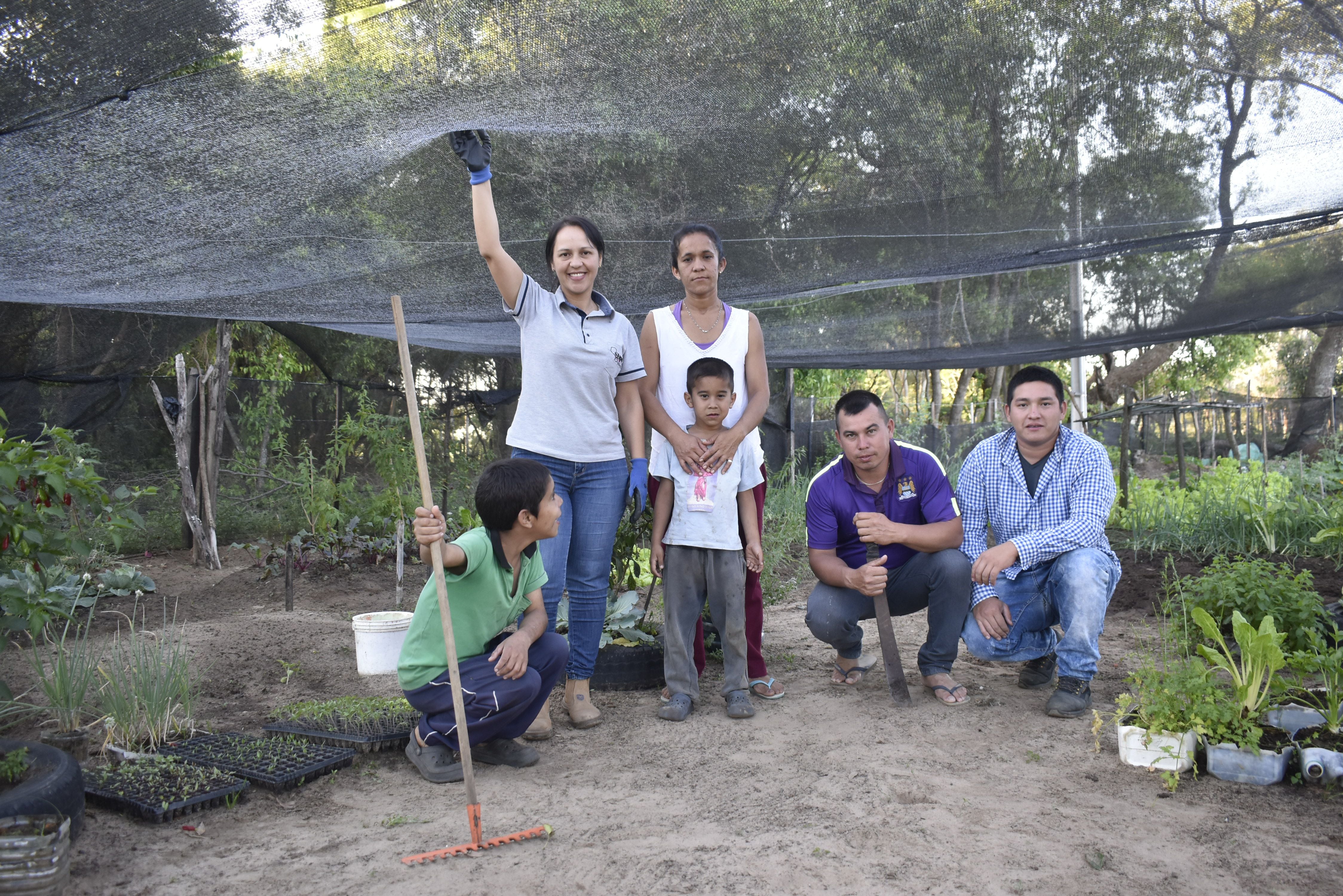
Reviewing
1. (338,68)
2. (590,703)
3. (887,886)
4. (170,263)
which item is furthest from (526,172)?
(887,886)

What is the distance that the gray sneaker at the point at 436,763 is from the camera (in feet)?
8.41

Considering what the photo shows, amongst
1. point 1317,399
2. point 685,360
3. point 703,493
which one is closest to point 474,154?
point 685,360

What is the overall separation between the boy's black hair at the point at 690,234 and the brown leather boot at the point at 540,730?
5.17 ft

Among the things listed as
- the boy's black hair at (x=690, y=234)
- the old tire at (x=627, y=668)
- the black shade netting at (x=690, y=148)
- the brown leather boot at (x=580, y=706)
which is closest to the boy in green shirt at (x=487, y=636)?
the brown leather boot at (x=580, y=706)

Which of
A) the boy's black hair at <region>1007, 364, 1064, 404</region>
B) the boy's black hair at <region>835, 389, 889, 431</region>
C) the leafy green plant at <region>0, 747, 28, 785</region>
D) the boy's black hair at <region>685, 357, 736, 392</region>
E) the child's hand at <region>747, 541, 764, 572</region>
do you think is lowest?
the leafy green plant at <region>0, 747, 28, 785</region>

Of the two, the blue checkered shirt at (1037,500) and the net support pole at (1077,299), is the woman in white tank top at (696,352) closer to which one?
the blue checkered shirt at (1037,500)

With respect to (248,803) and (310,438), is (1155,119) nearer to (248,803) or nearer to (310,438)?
(248,803)

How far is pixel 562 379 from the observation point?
9.75 ft

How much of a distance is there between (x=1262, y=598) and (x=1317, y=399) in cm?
777

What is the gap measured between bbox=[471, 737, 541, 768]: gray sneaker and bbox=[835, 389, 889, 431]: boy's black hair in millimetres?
1485

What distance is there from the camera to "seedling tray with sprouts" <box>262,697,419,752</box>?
2.78 m

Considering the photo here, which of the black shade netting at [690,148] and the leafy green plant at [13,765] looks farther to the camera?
the black shade netting at [690,148]

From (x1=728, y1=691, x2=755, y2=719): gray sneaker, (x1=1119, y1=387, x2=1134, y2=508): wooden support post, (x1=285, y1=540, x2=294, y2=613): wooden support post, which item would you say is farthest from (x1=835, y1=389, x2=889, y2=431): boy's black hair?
(x1=1119, y1=387, x2=1134, y2=508): wooden support post

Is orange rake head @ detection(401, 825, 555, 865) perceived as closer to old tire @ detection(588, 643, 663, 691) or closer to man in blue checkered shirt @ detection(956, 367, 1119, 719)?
old tire @ detection(588, 643, 663, 691)
